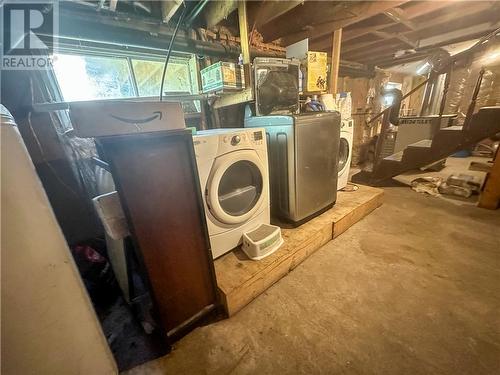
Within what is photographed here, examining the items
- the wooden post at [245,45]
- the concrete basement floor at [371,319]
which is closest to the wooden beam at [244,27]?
the wooden post at [245,45]

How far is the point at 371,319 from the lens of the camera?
3.68 ft

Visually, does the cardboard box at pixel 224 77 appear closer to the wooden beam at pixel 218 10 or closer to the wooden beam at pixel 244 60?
the wooden beam at pixel 244 60

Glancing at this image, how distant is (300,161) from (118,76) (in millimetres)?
1795

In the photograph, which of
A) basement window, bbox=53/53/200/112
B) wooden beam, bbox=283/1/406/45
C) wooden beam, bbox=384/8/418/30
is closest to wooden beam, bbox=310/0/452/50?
wooden beam, bbox=384/8/418/30

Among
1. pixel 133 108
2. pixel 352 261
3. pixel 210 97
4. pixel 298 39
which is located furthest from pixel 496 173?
pixel 133 108

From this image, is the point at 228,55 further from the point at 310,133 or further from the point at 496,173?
the point at 496,173

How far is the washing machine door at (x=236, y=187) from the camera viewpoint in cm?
126

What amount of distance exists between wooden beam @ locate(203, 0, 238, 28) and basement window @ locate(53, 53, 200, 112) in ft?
1.25

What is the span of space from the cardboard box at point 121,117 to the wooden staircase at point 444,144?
10.3 feet

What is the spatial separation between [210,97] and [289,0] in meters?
0.96

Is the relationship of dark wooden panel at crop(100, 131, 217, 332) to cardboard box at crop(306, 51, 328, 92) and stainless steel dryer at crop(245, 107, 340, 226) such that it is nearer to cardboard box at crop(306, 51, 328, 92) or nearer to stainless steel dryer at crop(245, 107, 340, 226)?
stainless steel dryer at crop(245, 107, 340, 226)

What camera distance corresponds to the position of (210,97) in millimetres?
1928

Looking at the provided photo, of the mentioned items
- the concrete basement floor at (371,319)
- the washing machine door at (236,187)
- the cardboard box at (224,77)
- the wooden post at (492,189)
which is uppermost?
the cardboard box at (224,77)
